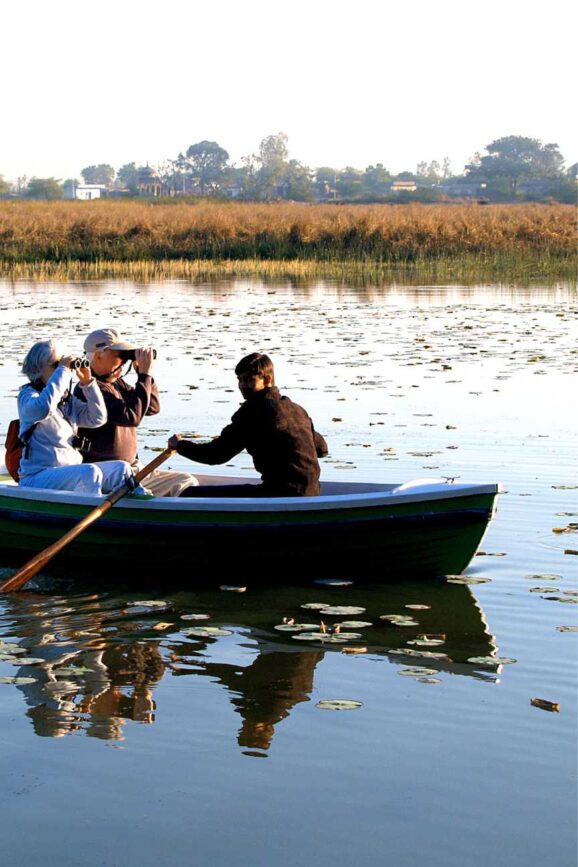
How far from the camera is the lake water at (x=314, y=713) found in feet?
14.0

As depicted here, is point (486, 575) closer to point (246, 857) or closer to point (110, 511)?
point (110, 511)

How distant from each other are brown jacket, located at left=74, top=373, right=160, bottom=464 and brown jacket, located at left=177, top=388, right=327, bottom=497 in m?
0.34

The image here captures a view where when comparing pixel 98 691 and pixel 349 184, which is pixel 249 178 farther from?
pixel 98 691

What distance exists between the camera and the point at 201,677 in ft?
19.1

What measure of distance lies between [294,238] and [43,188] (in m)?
119

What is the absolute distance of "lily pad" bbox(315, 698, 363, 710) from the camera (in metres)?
5.38

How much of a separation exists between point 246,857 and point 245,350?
13.9m

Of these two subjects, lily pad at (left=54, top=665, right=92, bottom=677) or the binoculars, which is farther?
the binoculars

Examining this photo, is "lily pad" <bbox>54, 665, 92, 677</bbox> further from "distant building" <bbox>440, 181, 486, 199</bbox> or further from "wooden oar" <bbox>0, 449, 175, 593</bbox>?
"distant building" <bbox>440, 181, 486, 199</bbox>

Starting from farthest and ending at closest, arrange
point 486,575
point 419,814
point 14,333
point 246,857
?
point 14,333 < point 486,575 < point 419,814 < point 246,857

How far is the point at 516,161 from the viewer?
170125mm

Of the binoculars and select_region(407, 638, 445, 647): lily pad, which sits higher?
the binoculars

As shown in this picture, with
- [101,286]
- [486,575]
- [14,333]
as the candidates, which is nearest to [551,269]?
[101,286]

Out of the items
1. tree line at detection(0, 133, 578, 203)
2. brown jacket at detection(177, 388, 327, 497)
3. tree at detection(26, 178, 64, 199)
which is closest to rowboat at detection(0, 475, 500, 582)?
brown jacket at detection(177, 388, 327, 497)
